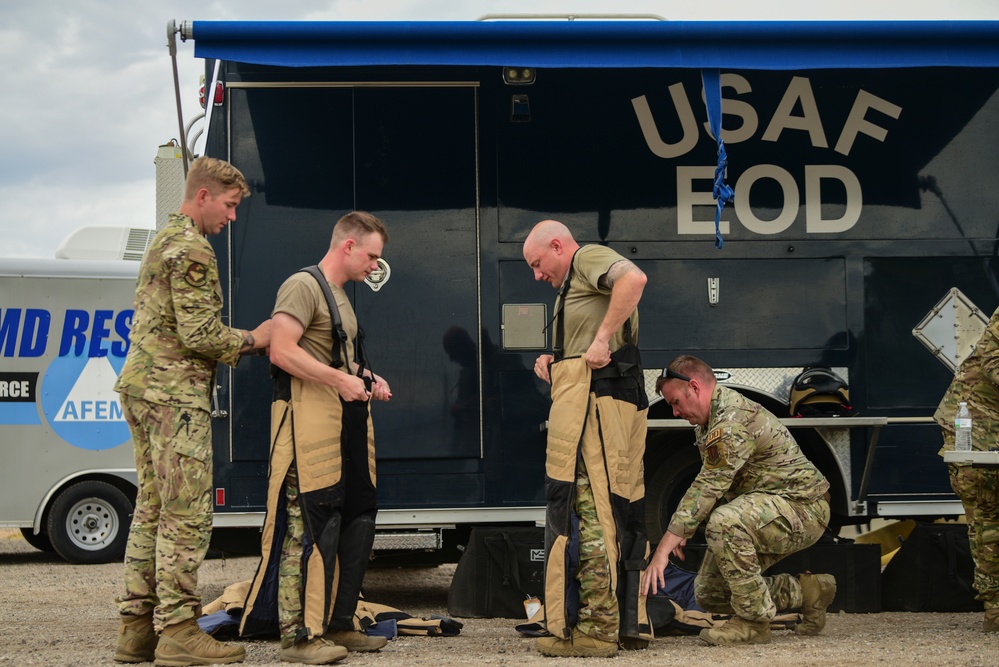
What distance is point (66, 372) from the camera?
978cm

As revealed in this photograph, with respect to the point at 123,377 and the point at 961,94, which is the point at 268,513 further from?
the point at 961,94

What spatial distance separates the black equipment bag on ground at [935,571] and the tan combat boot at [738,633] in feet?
4.67

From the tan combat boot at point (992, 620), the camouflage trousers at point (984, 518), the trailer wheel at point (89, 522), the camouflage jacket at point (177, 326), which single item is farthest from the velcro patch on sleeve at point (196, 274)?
the trailer wheel at point (89, 522)

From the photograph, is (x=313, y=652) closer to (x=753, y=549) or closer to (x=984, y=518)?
(x=753, y=549)

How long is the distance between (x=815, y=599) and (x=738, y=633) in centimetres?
45

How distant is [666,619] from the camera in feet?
17.5

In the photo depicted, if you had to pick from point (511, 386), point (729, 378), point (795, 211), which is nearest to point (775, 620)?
point (729, 378)

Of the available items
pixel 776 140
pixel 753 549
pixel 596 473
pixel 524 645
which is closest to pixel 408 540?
pixel 524 645

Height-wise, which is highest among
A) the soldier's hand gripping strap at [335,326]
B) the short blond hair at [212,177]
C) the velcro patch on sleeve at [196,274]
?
the short blond hair at [212,177]

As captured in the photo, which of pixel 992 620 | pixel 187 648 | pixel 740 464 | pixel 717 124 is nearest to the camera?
pixel 187 648

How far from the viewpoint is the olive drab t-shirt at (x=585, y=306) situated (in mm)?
4816

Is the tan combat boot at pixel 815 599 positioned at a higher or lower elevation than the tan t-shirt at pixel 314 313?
lower

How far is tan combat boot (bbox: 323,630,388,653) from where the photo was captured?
4.82m

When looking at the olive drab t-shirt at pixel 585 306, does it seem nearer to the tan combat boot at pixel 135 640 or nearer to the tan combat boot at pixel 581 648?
the tan combat boot at pixel 581 648
